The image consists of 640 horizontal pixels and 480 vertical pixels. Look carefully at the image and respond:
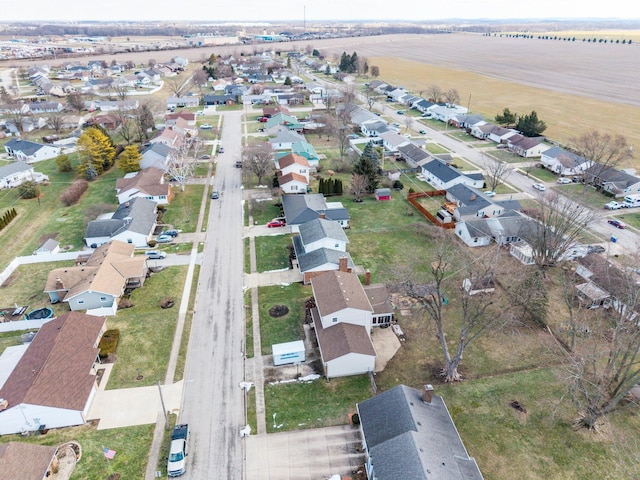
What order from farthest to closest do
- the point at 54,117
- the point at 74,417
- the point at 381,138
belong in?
the point at 54,117, the point at 381,138, the point at 74,417

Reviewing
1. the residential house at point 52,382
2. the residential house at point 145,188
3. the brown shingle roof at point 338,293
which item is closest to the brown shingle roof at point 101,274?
the residential house at point 52,382

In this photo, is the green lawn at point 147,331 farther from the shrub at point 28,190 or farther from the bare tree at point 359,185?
the shrub at point 28,190

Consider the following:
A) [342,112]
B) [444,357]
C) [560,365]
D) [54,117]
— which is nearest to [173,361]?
[444,357]

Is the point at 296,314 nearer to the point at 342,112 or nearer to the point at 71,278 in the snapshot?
the point at 71,278

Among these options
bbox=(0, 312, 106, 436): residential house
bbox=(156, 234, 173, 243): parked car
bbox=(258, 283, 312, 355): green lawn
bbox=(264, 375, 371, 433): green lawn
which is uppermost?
bbox=(0, 312, 106, 436): residential house

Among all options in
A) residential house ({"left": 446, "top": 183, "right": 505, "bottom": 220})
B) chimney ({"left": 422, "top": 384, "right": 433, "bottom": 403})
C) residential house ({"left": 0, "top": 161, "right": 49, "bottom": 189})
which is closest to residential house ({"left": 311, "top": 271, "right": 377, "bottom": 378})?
chimney ({"left": 422, "top": 384, "right": 433, "bottom": 403})

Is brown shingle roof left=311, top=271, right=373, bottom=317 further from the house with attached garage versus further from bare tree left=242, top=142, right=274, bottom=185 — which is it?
the house with attached garage
